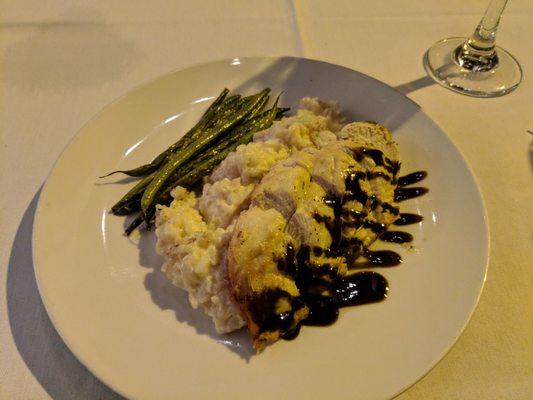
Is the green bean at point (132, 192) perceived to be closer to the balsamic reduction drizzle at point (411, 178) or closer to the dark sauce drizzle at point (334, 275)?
the dark sauce drizzle at point (334, 275)

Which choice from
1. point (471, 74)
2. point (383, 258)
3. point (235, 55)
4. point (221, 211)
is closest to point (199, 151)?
point (221, 211)

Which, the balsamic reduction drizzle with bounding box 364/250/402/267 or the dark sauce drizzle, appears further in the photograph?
the balsamic reduction drizzle with bounding box 364/250/402/267

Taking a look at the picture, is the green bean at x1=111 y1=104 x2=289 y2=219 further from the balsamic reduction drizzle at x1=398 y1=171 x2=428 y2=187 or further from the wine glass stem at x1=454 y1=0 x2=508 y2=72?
the wine glass stem at x1=454 y1=0 x2=508 y2=72

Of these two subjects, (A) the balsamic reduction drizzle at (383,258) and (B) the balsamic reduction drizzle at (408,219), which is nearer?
(A) the balsamic reduction drizzle at (383,258)

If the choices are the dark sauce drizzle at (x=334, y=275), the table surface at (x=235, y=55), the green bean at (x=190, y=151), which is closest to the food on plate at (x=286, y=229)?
the dark sauce drizzle at (x=334, y=275)

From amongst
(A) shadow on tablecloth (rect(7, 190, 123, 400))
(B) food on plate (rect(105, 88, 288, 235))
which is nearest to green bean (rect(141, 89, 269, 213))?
(B) food on plate (rect(105, 88, 288, 235))
